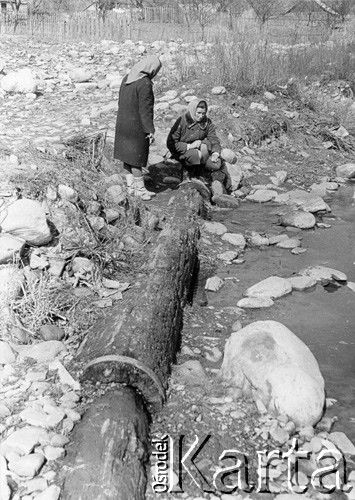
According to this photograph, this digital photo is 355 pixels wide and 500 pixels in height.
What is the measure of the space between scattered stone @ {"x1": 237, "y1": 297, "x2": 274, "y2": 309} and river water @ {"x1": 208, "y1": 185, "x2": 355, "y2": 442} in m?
0.05

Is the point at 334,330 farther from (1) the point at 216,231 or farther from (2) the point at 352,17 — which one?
(2) the point at 352,17

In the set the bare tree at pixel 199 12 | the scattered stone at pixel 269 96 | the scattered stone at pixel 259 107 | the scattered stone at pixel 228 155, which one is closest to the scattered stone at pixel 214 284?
the scattered stone at pixel 228 155

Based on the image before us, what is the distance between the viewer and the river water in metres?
3.93

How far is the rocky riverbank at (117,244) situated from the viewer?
10.3 ft

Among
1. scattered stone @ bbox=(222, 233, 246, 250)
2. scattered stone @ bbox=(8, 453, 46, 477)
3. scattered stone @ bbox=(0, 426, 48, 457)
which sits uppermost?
scattered stone @ bbox=(8, 453, 46, 477)

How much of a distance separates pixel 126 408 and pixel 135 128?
3883 mm

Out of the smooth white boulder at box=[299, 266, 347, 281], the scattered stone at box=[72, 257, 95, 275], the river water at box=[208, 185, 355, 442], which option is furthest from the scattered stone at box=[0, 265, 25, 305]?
the smooth white boulder at box=[299, 266, 347, 281]

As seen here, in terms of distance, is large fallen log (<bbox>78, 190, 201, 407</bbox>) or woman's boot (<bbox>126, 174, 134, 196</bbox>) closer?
large fallen log (<bbox>78, 190, 201, 407</bbox>)

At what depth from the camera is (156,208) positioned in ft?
21.0

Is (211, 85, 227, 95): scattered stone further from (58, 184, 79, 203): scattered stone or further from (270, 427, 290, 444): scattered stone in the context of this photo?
(270, 427, 290, 444): scattered stone

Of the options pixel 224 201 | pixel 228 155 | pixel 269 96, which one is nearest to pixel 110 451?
pixel 224 201

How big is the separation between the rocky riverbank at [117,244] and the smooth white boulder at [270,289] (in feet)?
0.04

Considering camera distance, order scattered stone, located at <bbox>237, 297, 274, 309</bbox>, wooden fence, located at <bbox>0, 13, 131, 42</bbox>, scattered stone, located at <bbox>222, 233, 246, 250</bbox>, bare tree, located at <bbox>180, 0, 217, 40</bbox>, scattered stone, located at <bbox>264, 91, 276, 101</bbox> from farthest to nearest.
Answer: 1. bare tree, located at <bbox>180, 0, 217, 40</bbox>
2. wooden fence, located at <bbox>0, 13, 131, 42</bbox>
3. scattered stone, located at <bbox>264, 91, 276, 101</bbox>
4. scattered stone, located at <bbox>222, 233, 246, 250</bbox>
5. scattered stone, located at <bbox>237, 297, 274, 309</bbox>

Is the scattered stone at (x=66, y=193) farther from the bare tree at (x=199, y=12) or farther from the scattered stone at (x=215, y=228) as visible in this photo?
the bare tree at (x=199, y=12)
